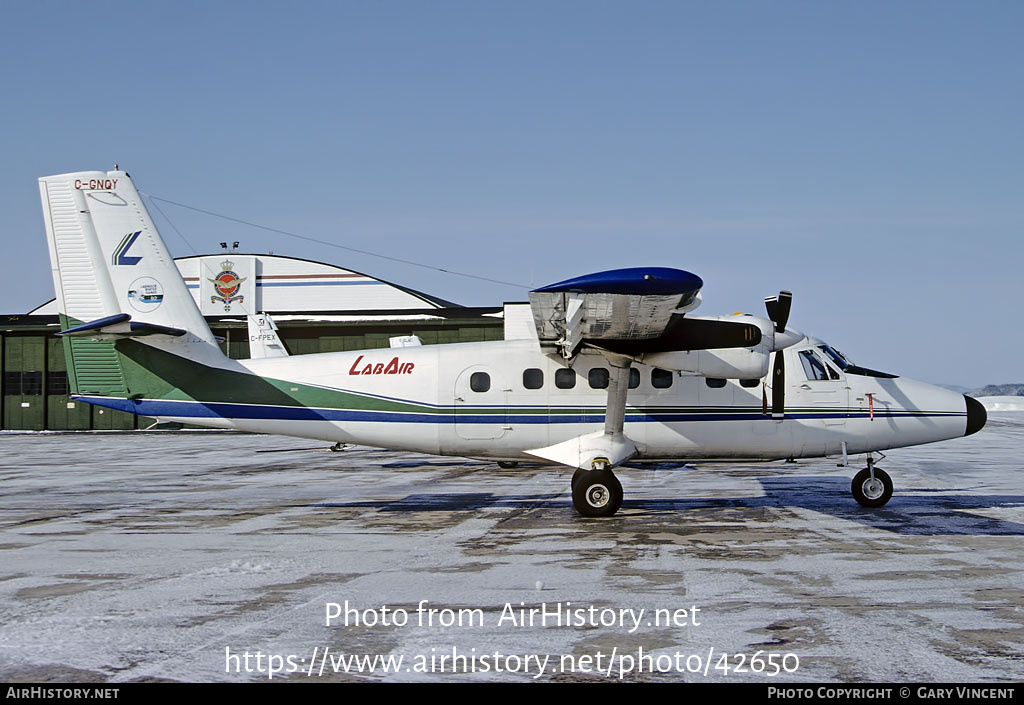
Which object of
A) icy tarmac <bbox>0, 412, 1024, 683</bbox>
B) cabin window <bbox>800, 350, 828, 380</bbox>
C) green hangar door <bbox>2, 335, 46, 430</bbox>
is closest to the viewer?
icy tarmac <bbox>0, 412, 1024, 683</bbox>

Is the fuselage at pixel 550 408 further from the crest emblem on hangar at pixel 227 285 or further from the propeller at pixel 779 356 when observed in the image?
the crest emblem on hangar at pixel 227 285

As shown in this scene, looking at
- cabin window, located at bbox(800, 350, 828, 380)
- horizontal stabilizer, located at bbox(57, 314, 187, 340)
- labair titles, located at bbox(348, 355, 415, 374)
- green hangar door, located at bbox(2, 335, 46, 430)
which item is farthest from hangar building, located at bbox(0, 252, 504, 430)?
cabin window, located at bbox(800, 350, 828, 380)

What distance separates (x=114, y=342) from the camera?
50.0ft

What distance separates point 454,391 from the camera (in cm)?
1545

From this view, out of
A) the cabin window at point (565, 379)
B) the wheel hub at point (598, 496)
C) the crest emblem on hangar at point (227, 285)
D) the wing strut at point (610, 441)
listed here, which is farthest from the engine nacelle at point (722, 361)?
the crest emblem on hangar at point (227, 285)

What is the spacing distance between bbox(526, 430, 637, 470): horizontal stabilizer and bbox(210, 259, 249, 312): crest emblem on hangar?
42.1m

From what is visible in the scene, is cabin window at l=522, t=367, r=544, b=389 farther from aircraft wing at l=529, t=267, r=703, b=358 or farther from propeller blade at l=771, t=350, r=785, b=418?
propeller blade at l=771, t=350, r=785, b=418

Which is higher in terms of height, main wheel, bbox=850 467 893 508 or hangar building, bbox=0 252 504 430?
hangar building, bbox=0 252 504 430

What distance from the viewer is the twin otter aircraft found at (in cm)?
1488

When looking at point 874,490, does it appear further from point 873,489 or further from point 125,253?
point 125,253

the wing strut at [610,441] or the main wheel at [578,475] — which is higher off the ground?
the wing strut at [610,441]

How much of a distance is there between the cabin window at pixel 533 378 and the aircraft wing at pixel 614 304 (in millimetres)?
967

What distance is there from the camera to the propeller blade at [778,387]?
15109 millimetres

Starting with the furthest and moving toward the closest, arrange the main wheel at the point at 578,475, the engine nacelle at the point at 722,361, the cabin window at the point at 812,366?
the cabin window at the point at 812,366, the main wheel at the point at 578,475, the engine nacelle at the point at 722,361
